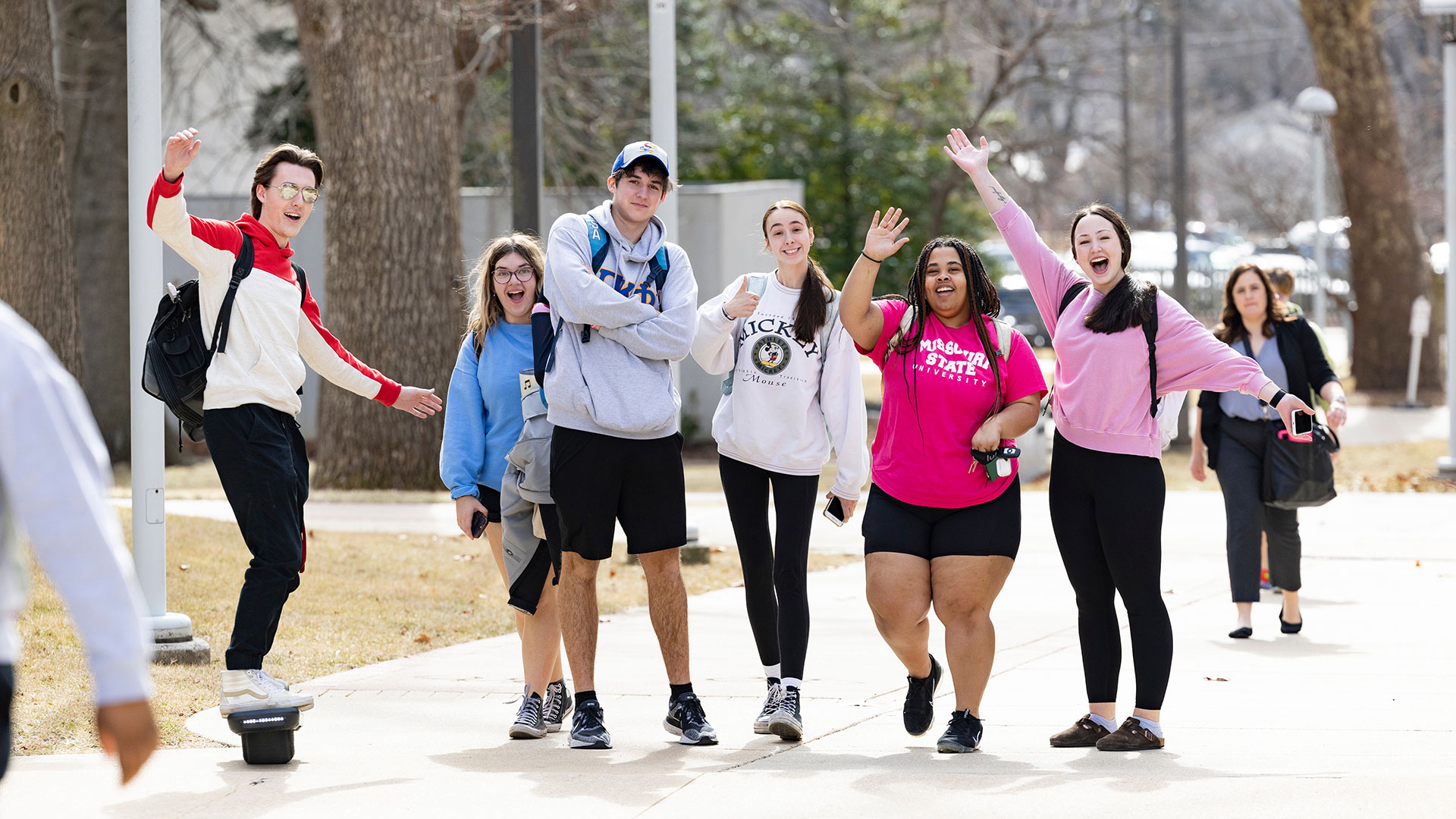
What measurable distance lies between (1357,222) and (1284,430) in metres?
15.8

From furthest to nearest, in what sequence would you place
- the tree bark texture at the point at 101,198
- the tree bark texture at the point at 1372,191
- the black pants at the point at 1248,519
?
the tree bark texture at the point at 1372,191, the tree bark texture at the point at 101,198, the black pants at the point at 1248,519

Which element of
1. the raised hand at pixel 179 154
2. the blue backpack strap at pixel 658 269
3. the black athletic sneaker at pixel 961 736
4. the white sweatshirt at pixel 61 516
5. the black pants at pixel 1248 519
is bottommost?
the black athletic sneaker at pixel 961 736

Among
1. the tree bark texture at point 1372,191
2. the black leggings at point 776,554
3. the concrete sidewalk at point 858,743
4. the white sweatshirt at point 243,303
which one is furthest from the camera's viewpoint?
the tree bark texture at point 1372,191

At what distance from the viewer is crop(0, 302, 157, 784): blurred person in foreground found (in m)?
2.45

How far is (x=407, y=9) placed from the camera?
13680mm

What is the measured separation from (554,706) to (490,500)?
2.55ft

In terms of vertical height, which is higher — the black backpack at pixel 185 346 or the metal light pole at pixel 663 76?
the metal light pole at pixel 663 76

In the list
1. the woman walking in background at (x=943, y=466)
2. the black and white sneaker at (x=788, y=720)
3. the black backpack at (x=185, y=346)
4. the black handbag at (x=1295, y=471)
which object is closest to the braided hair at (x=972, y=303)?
the woman walking in background at (x=943, y=466)

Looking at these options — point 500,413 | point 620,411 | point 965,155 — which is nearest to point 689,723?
point 620,411

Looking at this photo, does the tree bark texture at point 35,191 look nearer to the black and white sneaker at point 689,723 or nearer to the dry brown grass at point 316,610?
the dry brown grass at point 316,610

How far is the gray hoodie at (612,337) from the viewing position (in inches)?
206

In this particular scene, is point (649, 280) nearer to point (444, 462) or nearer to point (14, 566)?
point (444, 462)

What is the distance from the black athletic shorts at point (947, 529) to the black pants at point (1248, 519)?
2886mm

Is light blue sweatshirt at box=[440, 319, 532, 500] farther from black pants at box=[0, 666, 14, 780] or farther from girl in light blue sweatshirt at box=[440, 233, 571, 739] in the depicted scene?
black pants at box=[0, 666, 14, 780]
